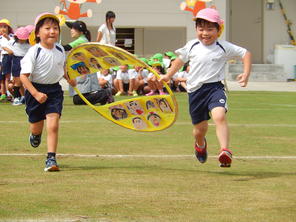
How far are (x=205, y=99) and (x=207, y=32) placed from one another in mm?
694

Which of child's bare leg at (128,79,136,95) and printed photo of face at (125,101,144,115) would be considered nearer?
printed photo of face at (125,101,144,115)

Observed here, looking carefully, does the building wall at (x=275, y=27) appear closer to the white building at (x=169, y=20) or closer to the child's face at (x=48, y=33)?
the white building at (x=169, y=20)

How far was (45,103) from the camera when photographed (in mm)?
8867

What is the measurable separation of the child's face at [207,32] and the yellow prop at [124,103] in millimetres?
763

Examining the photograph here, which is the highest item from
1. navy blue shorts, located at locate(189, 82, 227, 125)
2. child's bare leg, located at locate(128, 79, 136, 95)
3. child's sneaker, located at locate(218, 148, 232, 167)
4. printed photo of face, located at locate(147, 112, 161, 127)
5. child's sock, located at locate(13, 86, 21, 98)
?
navy blue shorts, located at locate(189, 82, 227, 125)

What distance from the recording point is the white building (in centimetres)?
3284

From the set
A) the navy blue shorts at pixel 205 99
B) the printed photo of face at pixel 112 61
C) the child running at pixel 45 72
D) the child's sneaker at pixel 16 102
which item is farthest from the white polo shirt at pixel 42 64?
the child's sneaker at pixel 16 102

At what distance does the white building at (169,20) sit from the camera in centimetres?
3284

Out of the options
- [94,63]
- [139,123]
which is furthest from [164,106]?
[94,63]

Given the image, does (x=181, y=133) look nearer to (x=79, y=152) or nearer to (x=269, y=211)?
(x=79, y=152)

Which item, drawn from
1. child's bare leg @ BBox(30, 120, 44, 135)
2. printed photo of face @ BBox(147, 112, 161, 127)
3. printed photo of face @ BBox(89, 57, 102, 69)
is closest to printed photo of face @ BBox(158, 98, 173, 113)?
printed photo of face @ BBox(147, 112, 161, 127)

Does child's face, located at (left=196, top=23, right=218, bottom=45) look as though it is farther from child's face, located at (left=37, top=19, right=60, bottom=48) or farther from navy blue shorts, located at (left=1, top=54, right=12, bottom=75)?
navy blue shorts, located at (left=1, top=54, right=12, bottom=75)

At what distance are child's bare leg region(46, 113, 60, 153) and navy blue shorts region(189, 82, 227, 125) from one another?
1443mm

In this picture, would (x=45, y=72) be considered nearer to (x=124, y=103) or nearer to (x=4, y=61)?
(x=124, y=103)
